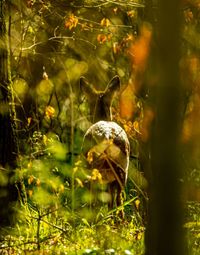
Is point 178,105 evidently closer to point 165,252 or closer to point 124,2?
point 165,252

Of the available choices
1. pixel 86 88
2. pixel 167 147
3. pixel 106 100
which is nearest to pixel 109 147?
pixel 106 100

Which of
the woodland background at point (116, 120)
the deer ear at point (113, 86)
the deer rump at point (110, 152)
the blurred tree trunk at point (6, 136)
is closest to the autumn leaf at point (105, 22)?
the woodland background at point (116, 120)

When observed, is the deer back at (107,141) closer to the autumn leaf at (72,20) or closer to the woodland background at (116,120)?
the woodland background at (116,120)

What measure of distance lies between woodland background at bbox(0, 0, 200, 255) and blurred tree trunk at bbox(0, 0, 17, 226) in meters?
0.01

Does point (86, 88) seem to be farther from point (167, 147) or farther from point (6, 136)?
point (167, 147)

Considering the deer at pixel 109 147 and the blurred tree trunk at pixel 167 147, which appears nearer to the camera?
the blurred tree trunk at pixel 167 147

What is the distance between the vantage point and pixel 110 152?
32.9ft

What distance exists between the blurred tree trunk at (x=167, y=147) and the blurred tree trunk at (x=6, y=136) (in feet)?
14.0

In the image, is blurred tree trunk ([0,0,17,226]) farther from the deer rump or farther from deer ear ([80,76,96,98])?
deer ear ([80,76,96,98])

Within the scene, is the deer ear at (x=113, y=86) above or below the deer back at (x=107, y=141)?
above

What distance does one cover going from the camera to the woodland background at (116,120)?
436 centimetres

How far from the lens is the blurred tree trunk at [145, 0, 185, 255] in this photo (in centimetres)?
432

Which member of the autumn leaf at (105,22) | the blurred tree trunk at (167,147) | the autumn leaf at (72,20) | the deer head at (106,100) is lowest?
the blurred tree trunk at (167,147)

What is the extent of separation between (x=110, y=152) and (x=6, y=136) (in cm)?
178
